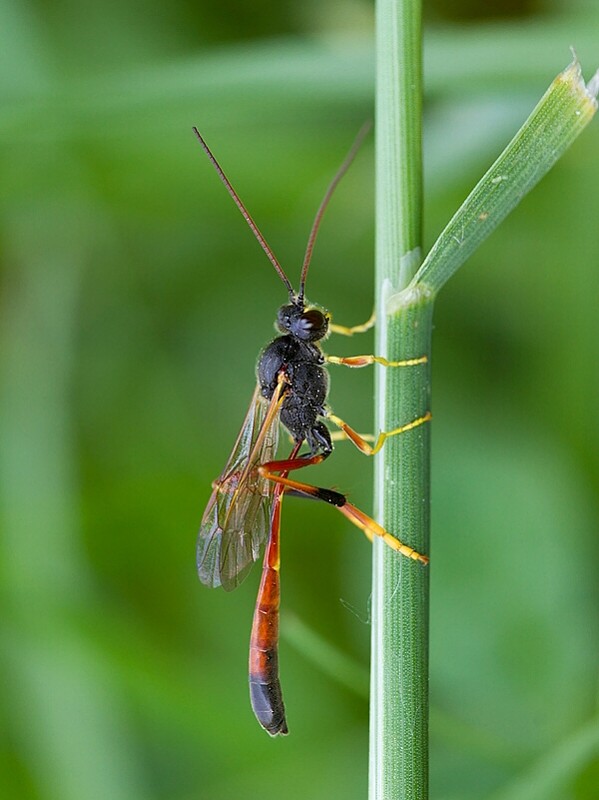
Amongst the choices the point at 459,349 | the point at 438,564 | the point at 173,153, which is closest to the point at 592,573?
the point at 438,564

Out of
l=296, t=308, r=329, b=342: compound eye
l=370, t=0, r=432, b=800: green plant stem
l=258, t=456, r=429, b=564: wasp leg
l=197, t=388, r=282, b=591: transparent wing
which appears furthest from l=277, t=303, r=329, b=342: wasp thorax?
l=370, t=0, r=432, b=800: green plant stem

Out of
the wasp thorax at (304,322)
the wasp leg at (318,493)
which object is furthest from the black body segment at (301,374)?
the wasp leg at (318,493)

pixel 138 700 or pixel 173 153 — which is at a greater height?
pixel 173 153

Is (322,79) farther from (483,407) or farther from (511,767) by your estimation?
(511,767)

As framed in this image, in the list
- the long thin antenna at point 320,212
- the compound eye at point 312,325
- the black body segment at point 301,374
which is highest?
the long thin antenna at point 320,212

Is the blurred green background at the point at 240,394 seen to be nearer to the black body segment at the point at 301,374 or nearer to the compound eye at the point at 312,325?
A: the black body segment at the point at 301,374
